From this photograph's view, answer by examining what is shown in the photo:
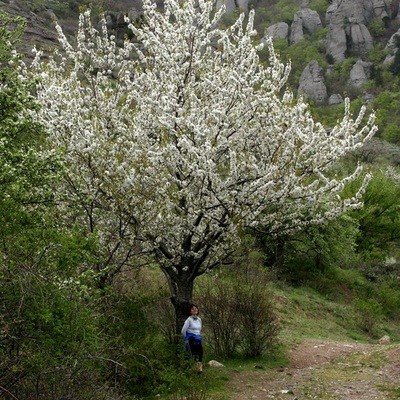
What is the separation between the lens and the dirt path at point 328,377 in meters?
8.12

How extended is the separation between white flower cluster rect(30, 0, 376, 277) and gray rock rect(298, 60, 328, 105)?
7780 centimetres

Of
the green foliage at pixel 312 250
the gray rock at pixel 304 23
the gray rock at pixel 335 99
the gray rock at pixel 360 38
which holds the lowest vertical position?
the green foliage at pixel 312 250

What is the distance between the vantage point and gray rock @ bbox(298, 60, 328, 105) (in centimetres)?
8506

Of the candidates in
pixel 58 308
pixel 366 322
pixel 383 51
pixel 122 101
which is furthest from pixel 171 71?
pixel 383 51

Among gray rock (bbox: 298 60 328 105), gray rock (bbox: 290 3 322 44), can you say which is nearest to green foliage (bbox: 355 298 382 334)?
gray rock (bbox: 298 60 328 105)

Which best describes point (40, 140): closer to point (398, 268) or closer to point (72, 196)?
point (72, 196)

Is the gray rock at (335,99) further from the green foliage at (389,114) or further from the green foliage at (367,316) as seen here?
the green foliage at (367,316)

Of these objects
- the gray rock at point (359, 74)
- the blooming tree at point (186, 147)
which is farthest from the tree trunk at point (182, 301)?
the gray rock at point (359, 74)

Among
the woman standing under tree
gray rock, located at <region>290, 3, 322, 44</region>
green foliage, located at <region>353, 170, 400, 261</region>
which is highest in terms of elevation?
gray rock, located at <region>290, 3, 322, 44</region>

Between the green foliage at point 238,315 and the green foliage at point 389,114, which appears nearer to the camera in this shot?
the green foliage at point 238,315

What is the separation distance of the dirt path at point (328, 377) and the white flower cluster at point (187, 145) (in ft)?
7.51

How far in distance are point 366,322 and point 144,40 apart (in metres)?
12.5

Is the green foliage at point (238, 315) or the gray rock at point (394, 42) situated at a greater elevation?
the gray rock at point (394, 42)

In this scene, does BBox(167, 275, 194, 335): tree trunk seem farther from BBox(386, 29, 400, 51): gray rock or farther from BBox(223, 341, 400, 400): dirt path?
BBox(386, 29, 400, 51): gray rock
